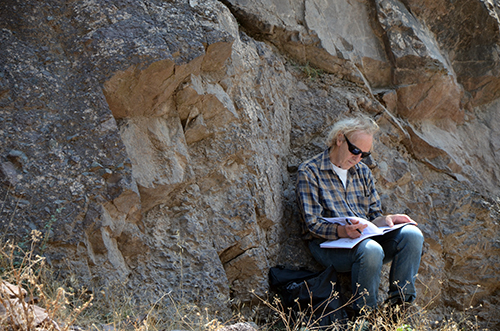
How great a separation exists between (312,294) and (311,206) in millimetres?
732

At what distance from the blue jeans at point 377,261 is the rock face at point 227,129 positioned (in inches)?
9.4

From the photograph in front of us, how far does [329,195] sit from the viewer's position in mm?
3836

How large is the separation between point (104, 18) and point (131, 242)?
1.59 meters

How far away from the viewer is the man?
3.37 meters

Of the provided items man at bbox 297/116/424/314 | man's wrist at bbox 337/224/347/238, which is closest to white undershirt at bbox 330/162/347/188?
man at bbox 297/116/424/314

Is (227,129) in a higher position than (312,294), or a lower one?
higher

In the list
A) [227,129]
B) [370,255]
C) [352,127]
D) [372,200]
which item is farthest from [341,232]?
[227,129]

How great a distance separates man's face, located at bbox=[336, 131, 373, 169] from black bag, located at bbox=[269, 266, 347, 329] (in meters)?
0.97

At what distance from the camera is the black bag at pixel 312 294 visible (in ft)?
10.8

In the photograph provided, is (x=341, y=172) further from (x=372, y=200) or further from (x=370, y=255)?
(x=370, y=255)

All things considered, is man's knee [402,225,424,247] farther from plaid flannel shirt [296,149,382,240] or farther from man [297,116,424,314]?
plaid flannel shirt [296,149,382,240]

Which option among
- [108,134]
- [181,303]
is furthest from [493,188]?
[108,134]

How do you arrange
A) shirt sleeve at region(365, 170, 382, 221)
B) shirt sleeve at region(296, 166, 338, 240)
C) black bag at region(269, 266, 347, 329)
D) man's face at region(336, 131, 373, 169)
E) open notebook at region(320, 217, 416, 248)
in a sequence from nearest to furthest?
black bag at region(269, 266, 347, 329) → open notebook at region(320, 217, 416, 248) → shirt sleeve at region(296, 166, 338, 240) → man's face at region(336, 131, 373, 169) → shirt sleeve at region(365, 170, 382, 221)

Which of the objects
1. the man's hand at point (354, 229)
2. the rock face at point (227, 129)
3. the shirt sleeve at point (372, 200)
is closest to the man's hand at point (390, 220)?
the shirt sleeve at point (372, 200)
